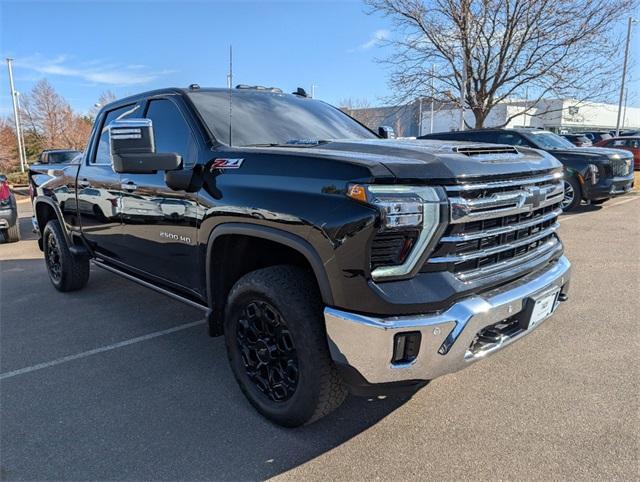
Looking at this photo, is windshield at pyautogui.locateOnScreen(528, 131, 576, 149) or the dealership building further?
the dealership building

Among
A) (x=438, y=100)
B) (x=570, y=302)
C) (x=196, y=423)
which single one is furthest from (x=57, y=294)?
(x=438, y=100)

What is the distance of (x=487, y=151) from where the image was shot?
9.12ft

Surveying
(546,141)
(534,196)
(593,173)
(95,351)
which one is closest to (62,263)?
(95,351)

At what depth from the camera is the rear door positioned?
4.10 metres

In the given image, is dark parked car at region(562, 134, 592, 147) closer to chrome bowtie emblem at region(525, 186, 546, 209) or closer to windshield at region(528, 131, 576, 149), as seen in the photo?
windshield at region(528, 131, 576, 149)

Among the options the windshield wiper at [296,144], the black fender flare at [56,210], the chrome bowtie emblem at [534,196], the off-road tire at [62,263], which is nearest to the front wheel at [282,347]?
the windshield wiper at [296,144]

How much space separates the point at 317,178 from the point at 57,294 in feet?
14.3

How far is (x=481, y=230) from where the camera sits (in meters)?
2.42

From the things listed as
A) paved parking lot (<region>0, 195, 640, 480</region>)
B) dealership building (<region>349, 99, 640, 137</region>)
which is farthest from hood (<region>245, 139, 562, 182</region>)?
dealership building (<region>349, 99, 640, 137</region>)

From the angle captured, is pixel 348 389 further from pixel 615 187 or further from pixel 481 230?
pixel 615 187

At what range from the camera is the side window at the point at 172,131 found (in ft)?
10.7

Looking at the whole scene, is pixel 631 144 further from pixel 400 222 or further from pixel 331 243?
pixel 331 243

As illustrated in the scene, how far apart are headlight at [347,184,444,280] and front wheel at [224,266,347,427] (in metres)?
0.48

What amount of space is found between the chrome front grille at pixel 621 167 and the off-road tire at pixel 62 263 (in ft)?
32.2
